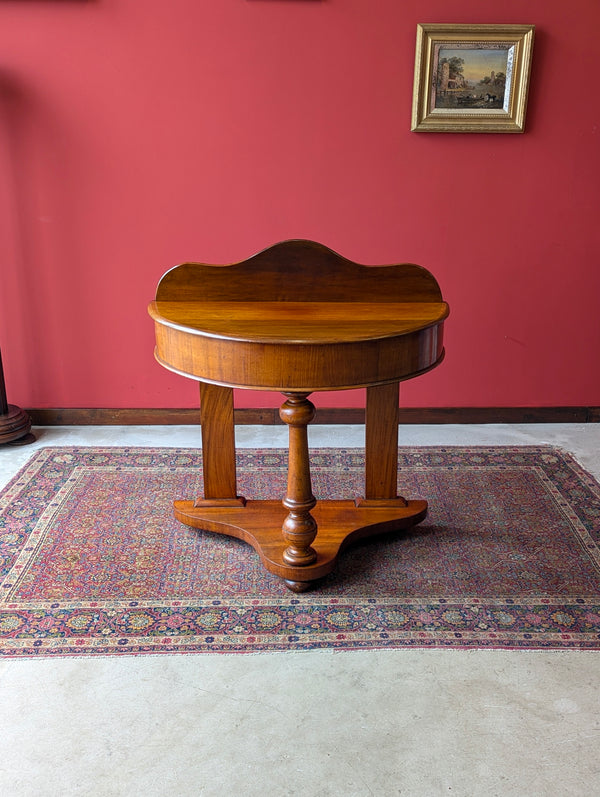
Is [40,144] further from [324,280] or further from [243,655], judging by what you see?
[243,655]

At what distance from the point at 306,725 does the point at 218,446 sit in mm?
1342

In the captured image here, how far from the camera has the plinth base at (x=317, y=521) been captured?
3.07 m

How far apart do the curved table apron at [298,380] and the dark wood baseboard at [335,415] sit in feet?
4.09

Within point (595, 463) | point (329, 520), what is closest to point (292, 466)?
point (329, 520)

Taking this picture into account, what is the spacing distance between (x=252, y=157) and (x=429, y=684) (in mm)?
2865

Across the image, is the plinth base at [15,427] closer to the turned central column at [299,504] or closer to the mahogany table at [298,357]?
the mahogany table at [298,357]

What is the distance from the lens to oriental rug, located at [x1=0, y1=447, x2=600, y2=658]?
2756 millimetres

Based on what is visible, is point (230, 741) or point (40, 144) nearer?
point (230, 741)

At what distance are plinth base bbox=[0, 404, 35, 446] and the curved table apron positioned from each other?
4.25ft

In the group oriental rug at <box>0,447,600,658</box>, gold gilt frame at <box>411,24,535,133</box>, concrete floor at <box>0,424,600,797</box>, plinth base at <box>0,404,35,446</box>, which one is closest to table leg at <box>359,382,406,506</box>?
oriental rug at <box>0,447,600,658</box>

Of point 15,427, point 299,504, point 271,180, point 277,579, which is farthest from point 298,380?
point 15,427

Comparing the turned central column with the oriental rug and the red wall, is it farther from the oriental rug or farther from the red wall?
the red wall

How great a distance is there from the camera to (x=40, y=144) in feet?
13.8

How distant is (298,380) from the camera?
8.33 feet
